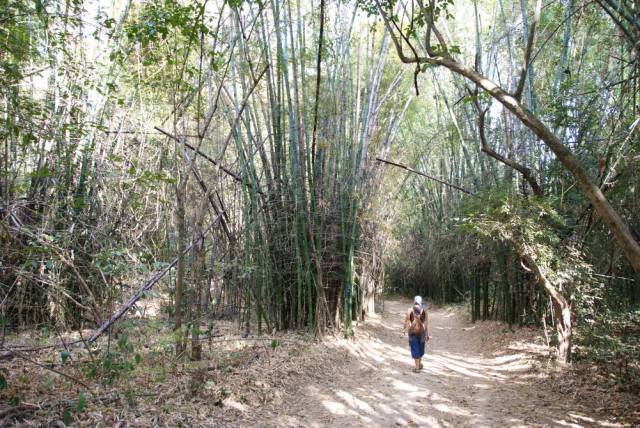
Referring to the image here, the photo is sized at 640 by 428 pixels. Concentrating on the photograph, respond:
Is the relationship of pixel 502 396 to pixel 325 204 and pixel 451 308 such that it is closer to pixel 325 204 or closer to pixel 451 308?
pixel 325 204

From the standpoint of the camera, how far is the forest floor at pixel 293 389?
2951 mm

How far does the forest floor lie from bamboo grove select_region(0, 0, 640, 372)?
358mm

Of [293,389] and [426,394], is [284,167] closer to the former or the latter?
[293,389]

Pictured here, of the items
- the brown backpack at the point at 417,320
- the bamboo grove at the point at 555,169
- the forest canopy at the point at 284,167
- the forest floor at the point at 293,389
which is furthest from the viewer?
the brown backpack at the point at 417,320

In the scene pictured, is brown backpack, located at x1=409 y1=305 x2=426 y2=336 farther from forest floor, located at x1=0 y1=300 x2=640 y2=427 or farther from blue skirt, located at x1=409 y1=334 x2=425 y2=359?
forest floor, located at x1=0 y1=300 x2=640 y2=427

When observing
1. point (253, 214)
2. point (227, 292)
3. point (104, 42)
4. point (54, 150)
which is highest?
point (104, 42)

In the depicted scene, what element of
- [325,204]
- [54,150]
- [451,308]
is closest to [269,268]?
[325,204]

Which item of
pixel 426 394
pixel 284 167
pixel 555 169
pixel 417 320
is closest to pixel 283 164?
pixel 284 167

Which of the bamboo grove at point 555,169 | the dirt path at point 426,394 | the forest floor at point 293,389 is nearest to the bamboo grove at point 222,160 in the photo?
the forest floor at point 293,389

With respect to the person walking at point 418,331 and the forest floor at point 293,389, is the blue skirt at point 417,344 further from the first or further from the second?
the forest floor at point 293,389

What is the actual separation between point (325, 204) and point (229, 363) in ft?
7.99

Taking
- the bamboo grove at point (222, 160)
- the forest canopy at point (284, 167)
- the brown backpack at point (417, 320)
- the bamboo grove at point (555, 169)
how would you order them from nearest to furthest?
1. the bamboo grove at point (555, 169)
2. the forest canopy at point (284, 167)
3. the bamboo grove at point (222, 160)
4. the brown backpack at point (417, 320)

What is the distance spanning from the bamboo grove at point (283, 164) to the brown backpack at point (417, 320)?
1.10 m

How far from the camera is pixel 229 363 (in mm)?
4414
